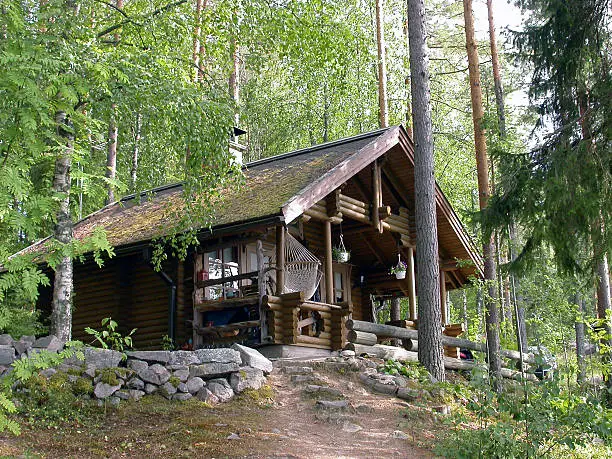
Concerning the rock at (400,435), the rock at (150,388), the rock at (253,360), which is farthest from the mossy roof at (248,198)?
the rock at (400,435)

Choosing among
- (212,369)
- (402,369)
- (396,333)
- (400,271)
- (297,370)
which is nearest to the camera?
(212,369)

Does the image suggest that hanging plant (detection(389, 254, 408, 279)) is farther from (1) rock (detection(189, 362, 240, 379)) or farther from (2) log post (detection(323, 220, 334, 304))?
(1) rock (detection(189, 362, 240, 379))

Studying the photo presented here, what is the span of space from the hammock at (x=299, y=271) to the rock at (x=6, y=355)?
5713 mm

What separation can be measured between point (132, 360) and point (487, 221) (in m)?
6.16

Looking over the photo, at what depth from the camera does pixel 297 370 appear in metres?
12.0

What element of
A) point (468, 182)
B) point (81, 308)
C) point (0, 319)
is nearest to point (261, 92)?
point (468, 182)

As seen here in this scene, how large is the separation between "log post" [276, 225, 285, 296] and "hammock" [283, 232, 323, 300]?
308 mm

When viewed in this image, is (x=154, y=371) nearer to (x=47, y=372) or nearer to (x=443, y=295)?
(x=47, y=372)

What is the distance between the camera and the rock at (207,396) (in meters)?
10.2

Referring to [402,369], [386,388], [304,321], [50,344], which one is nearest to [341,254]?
[304,321]

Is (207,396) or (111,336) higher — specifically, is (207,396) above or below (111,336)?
below

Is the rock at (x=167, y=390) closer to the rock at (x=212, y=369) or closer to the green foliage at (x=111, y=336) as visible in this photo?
the rock at (x=212, y=369)

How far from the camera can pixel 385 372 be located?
1257 centimetres

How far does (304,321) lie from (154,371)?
4442 mm
